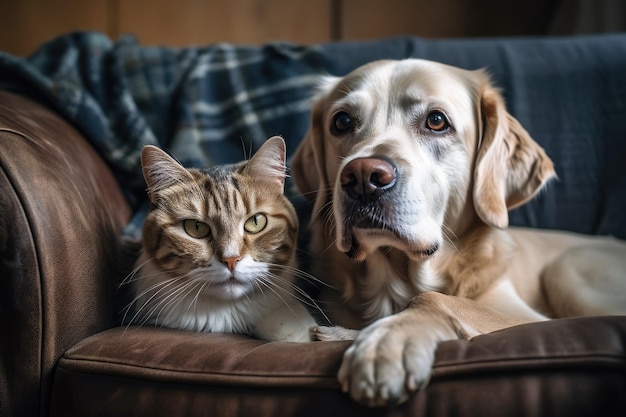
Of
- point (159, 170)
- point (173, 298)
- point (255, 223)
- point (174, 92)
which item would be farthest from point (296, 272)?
point (174, 92)

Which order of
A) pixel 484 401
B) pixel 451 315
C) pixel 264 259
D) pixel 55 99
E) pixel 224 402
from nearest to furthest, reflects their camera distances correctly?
pixel 484 401, pixel 224 402, pixel 451 315, pixel 264 259, pixel 55 99

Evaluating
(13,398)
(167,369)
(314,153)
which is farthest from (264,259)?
(13,398)

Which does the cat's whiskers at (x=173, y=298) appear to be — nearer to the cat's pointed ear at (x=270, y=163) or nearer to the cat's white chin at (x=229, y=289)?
the cat's white chin at (x=229, y=289)

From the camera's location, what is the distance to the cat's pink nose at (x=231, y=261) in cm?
128

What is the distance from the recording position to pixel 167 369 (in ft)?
3.73

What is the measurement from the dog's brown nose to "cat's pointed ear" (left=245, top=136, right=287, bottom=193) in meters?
0.19

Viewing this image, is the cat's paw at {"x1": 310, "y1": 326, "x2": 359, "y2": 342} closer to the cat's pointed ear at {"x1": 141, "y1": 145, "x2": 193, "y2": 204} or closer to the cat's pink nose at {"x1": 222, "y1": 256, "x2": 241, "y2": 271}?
the cat's pink nose at {"x1": 222, "y1": 256, "x2": 241, "y2": 271}

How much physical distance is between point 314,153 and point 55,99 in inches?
32.9

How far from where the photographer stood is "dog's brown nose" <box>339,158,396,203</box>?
128 centimetres

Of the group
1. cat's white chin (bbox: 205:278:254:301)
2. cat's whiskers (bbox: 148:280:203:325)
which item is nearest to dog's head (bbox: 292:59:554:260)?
cat's white chin (bbox: 205:278:254:301)

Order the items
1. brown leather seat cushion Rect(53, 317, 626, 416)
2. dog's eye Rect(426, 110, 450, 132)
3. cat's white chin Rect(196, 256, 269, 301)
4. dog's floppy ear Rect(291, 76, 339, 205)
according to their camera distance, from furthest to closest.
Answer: dog's floppy ear Rect(291, 76, 339, 205) → dog's eye Rect(426, 110, 450, 132) → cat's white chin Rect(196, 256, 269, 301) → brown leather seat cushion Rect(53, 317, 626, 416)

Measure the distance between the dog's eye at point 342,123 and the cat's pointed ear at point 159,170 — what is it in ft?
1.42

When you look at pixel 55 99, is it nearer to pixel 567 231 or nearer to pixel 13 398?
pixel 13 398

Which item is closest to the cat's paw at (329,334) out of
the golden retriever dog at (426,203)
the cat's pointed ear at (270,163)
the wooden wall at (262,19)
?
the golden retriever dog at (426,203)
